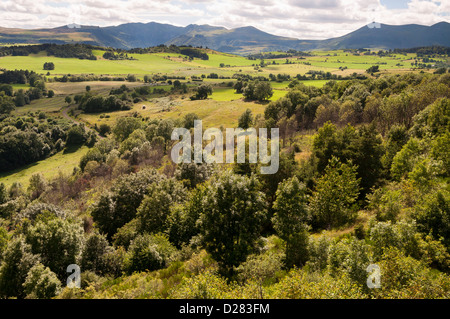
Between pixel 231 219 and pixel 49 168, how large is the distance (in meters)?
120

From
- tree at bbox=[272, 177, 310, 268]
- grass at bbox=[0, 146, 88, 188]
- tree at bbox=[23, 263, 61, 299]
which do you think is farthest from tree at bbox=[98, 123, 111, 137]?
tree at bbox=[272, 177, 310, 268]

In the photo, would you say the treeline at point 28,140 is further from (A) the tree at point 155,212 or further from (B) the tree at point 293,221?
(B) the tree at point 293,221

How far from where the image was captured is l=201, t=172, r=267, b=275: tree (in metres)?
31.9

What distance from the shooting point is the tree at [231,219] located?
31922 mm

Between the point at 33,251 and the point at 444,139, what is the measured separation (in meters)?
67.3

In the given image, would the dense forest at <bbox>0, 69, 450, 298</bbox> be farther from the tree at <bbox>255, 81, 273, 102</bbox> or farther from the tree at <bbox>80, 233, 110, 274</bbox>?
the tree at <bbox>255, 81, 273, 102</bbox>

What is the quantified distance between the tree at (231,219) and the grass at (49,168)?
323 feet

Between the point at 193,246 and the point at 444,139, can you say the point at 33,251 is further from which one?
the point at 444,139

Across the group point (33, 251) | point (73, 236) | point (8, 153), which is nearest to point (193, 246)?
point (73, 236)

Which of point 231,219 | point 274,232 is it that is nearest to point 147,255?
point 231,219

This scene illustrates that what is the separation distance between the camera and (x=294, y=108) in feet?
376

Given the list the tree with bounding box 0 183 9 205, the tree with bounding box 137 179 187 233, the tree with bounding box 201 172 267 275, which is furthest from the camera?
the tree with bounding box 0 183 9 205

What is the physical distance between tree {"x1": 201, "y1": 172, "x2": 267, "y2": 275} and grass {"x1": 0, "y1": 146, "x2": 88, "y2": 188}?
9851 cm

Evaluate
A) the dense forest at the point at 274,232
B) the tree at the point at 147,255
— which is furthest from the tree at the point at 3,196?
the tree at the point at 147,255
